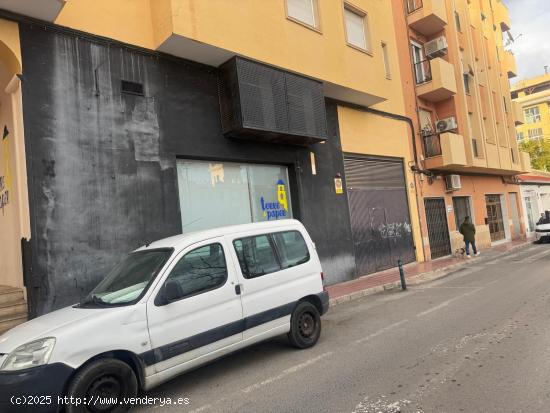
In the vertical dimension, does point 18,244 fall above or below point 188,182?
below

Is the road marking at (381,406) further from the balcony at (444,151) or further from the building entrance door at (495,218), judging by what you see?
the building entrance door at (495,218)

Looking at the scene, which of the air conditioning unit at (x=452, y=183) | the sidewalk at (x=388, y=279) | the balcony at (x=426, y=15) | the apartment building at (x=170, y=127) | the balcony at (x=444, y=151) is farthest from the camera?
the air conditioning unit at (x=452, y=183)

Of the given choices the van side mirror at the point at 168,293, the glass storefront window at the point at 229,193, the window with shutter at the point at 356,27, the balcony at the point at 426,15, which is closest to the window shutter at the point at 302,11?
the window with shutter at the point at 356,27

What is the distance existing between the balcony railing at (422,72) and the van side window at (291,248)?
1478cm

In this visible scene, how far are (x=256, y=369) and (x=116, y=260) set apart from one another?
4.03 metres

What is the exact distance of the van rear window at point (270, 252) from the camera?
539 centimetres

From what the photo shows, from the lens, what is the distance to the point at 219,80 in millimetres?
10070

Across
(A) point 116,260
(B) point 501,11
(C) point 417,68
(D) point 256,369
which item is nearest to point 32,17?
(A) point 116,260

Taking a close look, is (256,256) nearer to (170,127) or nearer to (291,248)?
(291,248)

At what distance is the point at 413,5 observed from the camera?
1844 cm

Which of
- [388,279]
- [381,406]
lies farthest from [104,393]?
[388,279]

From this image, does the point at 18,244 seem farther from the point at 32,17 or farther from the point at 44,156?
the point at 32,17

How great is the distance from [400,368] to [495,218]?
22652 millimetres

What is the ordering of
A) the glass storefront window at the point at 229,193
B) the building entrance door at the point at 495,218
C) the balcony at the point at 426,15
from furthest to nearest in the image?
the building entrance door at the point at 495,218, the balcony at the point at 426,15, the glass storefront window at the point at 229,193
